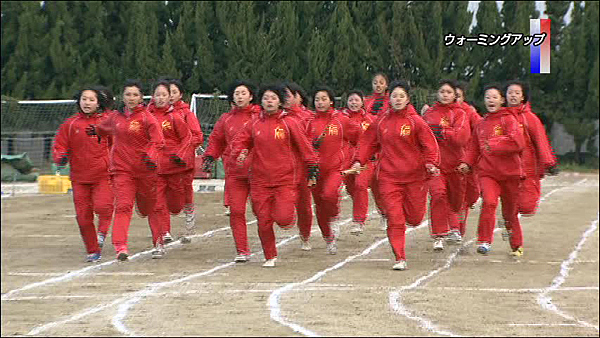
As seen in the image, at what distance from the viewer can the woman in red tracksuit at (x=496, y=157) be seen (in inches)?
600

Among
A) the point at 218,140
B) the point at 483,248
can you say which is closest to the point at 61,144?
the point at 218,140

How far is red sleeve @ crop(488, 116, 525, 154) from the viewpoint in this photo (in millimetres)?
15203

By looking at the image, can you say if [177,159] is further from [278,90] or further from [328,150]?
[278,90]

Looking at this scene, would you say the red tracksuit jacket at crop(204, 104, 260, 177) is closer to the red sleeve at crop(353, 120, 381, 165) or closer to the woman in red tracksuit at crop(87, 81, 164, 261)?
the woman in red tracksuit at crop(87, 81, 164, 261)

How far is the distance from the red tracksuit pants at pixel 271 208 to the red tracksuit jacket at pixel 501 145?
7.74 feet

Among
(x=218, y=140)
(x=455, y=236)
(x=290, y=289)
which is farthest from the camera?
(x=455, y=236)

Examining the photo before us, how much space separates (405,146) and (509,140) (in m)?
1.50

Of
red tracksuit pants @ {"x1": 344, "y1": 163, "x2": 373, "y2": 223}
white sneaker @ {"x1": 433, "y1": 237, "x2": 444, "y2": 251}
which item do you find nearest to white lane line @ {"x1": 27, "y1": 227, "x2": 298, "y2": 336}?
white sneaker @ {"x1": 433, "y1": 237, "x2": 444, "y2": 251}

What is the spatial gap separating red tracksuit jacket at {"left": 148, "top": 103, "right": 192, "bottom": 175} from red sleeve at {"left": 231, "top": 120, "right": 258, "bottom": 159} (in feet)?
5.92

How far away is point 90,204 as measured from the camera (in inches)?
609

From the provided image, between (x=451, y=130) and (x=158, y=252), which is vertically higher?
(x=451, y=130)

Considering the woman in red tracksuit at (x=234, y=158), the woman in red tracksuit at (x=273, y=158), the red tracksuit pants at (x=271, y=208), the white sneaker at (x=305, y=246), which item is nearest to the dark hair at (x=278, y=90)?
the woman in red tracksuit at (x=273, y=158)

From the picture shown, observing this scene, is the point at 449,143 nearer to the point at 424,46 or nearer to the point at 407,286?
the point at 407,286

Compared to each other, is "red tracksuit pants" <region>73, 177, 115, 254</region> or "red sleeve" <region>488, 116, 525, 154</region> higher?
"red sleeve" <region>488, 116, 525, 154</region>
